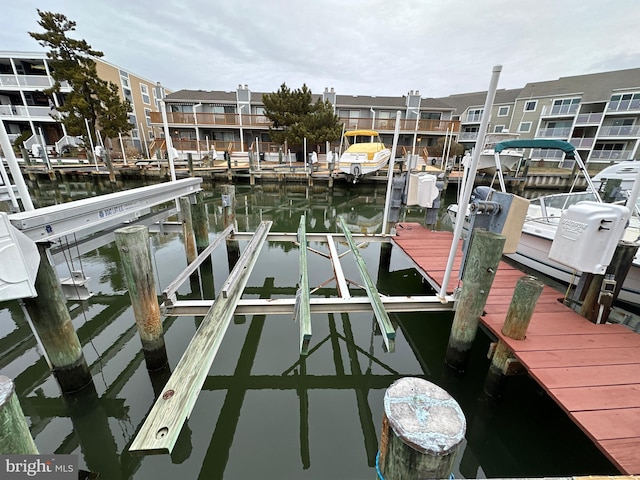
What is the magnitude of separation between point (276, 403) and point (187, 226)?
4228 mm

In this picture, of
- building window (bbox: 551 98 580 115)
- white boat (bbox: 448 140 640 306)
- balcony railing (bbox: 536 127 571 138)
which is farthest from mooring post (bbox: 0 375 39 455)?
building window (bbox: 551 98 580 115)

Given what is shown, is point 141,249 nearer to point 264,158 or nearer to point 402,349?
point 402,349

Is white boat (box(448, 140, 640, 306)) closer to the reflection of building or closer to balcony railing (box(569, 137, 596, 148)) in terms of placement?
balcony railing (box(569, 137, 596, 148))

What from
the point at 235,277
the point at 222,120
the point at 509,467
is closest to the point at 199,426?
the point at 235,277

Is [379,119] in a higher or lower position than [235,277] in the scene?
higher

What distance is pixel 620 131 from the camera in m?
24.4

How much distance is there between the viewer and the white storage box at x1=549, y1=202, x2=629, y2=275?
2.98 metres

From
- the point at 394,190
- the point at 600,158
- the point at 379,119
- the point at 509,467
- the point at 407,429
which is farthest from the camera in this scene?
the point at 379,119

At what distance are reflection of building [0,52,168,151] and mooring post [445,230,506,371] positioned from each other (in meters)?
30.2

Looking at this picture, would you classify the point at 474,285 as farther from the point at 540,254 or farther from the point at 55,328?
the point at 55,328

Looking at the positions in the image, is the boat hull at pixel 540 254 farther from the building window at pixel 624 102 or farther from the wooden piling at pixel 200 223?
the building window at pixel 624 102

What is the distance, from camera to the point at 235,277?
4078 mm

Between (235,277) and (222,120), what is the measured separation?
2608 cm

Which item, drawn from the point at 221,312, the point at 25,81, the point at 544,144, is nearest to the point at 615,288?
the point at 544,144
